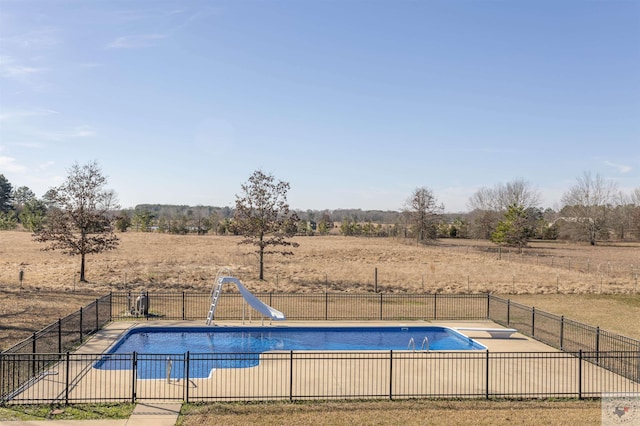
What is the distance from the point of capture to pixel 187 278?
37594 mm

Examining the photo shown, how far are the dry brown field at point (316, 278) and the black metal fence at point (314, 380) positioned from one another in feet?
19.9

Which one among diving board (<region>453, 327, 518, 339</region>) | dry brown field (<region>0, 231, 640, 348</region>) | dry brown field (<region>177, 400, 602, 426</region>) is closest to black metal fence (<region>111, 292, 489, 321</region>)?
dry brown field (<region>0, 231, 640, 348</region>)

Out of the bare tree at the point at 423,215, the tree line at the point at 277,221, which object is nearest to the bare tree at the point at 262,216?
the tree line at the point at 277,221

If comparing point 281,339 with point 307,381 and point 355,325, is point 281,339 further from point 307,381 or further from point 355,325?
point 307,381

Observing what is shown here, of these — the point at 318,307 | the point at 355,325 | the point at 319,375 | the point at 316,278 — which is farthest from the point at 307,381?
the point at 316,278

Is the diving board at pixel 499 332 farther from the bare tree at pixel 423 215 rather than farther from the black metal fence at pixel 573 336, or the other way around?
the bare tree at pixel 423 215

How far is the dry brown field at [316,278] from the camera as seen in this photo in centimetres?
2789

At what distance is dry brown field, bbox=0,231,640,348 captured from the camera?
27.9m

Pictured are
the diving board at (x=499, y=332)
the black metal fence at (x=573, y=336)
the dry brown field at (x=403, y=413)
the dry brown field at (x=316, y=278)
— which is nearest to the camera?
the dry brown field at (x=403, y=413)

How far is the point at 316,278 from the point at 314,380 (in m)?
24.1

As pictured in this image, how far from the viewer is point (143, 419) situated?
12.4 metres

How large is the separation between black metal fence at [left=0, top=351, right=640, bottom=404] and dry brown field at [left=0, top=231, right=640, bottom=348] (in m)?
6.08

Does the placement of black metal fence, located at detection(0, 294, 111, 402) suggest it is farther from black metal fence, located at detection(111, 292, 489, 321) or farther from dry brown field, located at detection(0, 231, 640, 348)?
black metal fence, located at detection(111, 292, 489, 321)

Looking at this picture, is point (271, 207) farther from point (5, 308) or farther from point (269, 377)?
point (269, 377)
